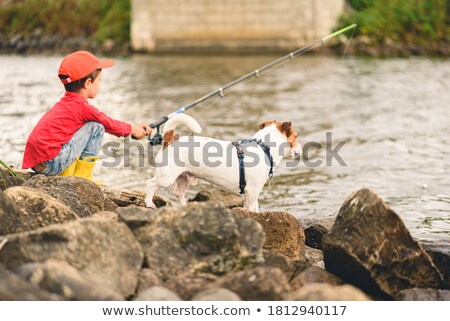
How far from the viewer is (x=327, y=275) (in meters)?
6.34

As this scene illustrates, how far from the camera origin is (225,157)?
7.73m

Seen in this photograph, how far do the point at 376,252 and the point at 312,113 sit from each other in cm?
1235

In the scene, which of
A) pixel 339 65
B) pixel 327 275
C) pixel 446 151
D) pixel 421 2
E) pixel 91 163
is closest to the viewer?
pixel 327 275

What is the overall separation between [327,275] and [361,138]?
954 centimetres

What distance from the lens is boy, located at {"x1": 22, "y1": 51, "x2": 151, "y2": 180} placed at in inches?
319

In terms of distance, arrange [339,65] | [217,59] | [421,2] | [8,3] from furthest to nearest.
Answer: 1. [8,3]
2. [421,2]
3. [217,59]
4. [339,65]

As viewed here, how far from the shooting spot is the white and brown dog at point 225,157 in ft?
25.4

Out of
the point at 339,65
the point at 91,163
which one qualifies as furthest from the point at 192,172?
the point at 339,65

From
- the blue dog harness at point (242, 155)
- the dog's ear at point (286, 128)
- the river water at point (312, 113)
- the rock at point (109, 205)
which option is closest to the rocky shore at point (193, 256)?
the rock at point (109, 205)

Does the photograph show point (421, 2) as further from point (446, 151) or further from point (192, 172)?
point (192, 172)

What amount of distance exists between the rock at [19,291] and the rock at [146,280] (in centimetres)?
83

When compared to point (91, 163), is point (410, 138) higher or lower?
lower

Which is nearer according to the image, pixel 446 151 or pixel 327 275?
pixel 327 275

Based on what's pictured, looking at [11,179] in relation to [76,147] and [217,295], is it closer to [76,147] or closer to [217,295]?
[76,147]
